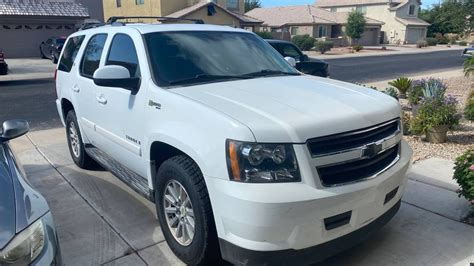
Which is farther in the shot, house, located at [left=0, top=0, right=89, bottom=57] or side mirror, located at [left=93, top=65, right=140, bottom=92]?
house, located at [left=0, top=0, right=89, bottom=57]

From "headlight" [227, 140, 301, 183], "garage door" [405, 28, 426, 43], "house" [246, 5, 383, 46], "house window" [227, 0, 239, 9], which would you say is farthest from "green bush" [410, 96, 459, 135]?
"garage door" [405, 28, 426, 43]

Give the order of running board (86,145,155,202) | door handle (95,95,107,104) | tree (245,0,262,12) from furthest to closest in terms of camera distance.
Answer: tree (245,0,262,12)
door handle (95,95,107,104)
running board (86,145,155,202)

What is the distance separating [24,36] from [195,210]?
30.6 m

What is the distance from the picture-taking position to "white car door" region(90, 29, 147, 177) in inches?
142

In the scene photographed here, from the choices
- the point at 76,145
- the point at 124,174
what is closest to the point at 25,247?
the point at 124,174

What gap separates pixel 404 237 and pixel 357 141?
139 centimetres

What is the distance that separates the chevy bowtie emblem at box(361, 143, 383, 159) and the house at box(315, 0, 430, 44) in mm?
60206

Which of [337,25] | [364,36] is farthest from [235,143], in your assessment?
[364,36]

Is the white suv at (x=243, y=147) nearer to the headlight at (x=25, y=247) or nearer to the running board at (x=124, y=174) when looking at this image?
the running board at (x=124, y=174)

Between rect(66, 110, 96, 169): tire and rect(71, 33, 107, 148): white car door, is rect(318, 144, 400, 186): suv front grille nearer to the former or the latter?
rect(71, 33, 107, 148): white car door

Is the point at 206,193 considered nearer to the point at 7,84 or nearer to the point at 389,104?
the point at 389,104

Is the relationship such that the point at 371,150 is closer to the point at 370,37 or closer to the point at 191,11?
the point at 191,11

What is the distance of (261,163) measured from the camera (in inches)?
101

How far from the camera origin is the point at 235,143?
2.56m
